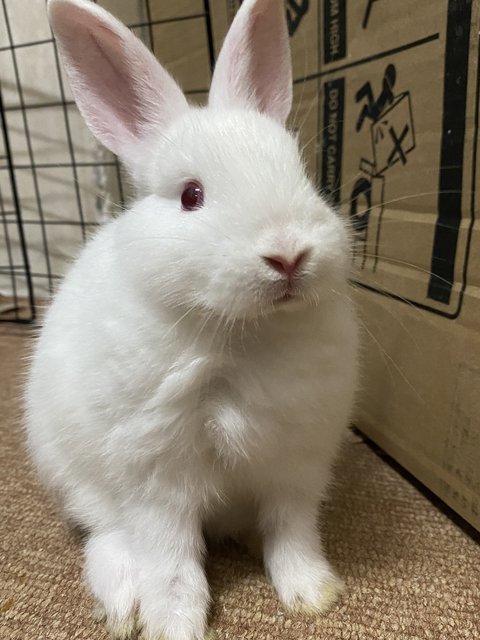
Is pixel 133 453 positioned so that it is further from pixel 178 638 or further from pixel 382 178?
pixel 382 178

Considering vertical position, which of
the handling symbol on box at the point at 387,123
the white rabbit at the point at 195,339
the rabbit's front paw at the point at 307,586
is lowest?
the rabbit's front paw at the point at 307,586

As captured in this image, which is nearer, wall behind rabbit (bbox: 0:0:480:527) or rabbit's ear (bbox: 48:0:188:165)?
rabbit's ear (bbox: 48:0:188:165)

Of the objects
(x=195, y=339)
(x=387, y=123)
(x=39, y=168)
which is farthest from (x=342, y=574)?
(x=39, y=168)

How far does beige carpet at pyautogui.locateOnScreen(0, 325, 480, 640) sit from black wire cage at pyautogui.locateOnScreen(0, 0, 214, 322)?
4.12ft

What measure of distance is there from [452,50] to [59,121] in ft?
6.34

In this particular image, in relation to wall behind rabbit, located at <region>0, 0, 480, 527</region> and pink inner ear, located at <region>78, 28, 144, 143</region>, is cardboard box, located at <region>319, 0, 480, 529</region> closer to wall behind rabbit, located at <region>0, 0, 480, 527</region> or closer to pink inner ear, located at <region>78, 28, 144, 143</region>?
wall behind rabbit, located at <region>0, 0, 480, 527</region>

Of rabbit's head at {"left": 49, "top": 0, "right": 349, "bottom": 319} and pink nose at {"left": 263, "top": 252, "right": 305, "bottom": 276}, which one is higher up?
rabbit's head at {"left": 49, "top": 0, "right": 349, "bottom": 319}

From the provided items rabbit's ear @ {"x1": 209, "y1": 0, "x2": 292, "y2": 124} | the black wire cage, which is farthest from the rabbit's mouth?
the black wire cage

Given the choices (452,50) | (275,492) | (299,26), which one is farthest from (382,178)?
(275,492)

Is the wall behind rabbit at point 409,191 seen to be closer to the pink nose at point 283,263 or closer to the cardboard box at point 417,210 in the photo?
the cardboard box at point 417,210

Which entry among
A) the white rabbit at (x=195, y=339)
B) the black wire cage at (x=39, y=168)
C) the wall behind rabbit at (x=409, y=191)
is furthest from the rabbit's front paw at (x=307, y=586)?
the black wire cage at (x=39, y=168)

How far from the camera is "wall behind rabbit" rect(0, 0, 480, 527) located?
3.07 feet

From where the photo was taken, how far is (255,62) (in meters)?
0.89

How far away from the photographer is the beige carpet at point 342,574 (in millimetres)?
833
